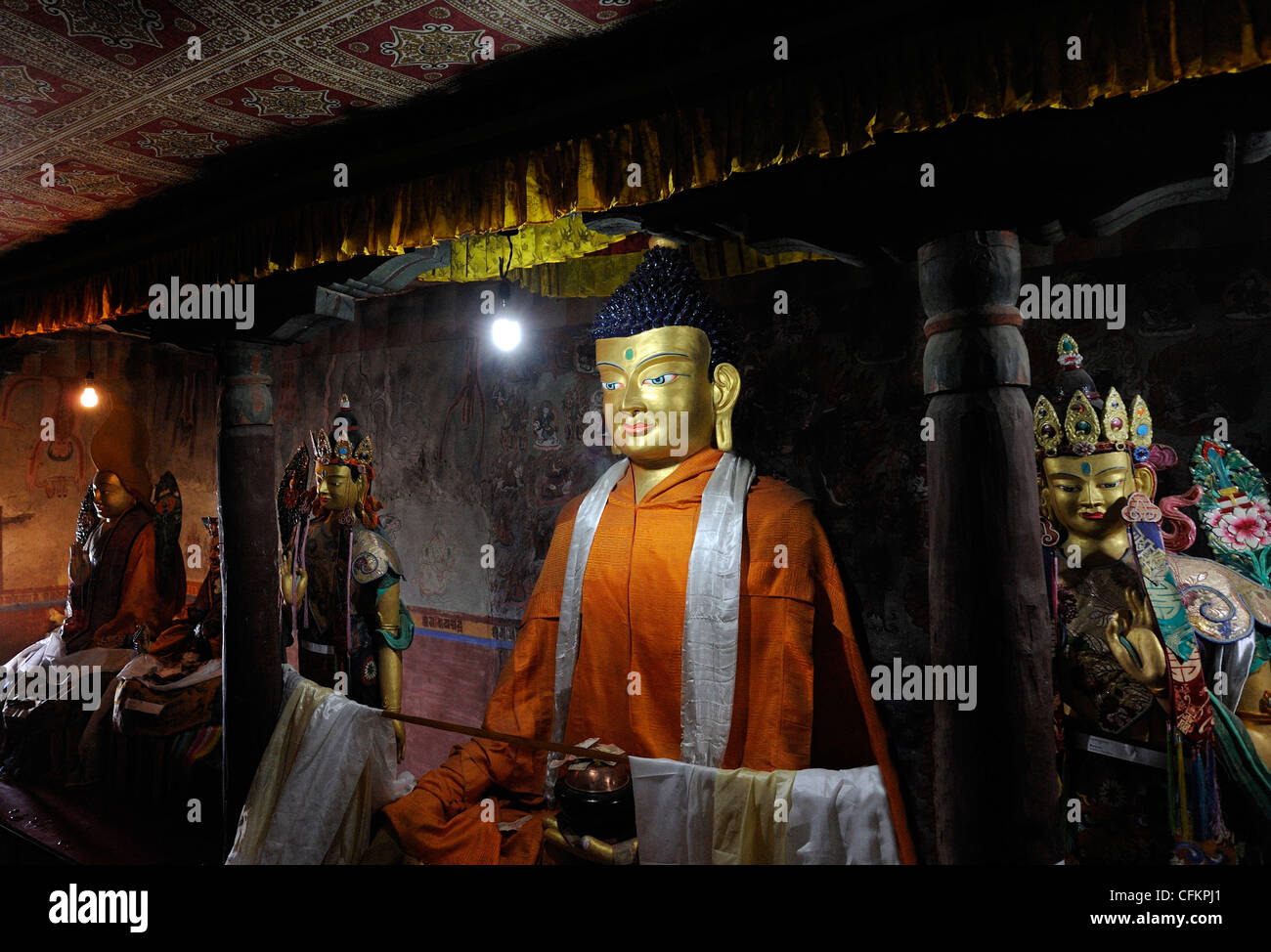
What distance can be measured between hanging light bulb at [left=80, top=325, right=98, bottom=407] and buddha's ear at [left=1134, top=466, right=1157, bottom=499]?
7.60 metres

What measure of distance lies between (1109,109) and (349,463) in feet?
13.5

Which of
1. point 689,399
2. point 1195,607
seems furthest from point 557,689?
point 1195,607

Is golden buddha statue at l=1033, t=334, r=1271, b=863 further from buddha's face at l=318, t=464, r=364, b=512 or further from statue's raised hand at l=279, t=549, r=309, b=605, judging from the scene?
statue's raised hand at l=279, t=549, r=309, b=605

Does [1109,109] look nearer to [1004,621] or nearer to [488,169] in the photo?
[1004,621]

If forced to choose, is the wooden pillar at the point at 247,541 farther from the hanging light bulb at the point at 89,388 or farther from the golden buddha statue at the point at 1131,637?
the hanging light bulb at the point at 89,388

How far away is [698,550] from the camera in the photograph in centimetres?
326

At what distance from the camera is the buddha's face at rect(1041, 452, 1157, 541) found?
10.2ft

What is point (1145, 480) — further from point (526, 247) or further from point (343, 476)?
point (343, 476)

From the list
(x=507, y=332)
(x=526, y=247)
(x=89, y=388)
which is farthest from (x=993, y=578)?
(x=89, y=388)

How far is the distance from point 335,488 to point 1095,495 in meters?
3.91

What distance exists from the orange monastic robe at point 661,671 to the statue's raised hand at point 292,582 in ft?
6.08

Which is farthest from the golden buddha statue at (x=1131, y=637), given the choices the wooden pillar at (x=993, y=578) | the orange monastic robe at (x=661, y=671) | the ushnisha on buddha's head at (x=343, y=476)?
the ushnisha on buddha's head at (x=343, y=476)

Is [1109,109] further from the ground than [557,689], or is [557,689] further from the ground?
[1109,109]

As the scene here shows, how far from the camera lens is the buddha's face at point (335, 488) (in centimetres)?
477
